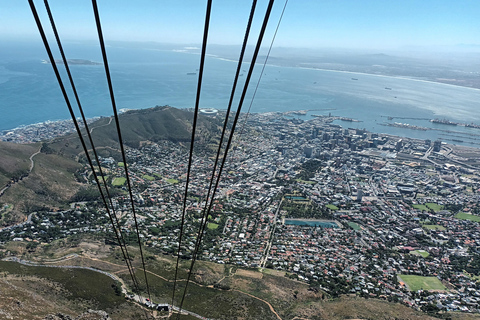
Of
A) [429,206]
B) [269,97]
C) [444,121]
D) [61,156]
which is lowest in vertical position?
[429,206]

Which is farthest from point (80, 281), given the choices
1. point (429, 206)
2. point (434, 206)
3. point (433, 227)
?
point (434, 206)

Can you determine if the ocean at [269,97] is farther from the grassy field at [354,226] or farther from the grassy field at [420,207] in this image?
the grassy field at [354,226]

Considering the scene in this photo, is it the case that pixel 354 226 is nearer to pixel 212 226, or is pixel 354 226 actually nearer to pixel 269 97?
pixel 212 226

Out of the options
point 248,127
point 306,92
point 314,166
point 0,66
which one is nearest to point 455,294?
point 314,166

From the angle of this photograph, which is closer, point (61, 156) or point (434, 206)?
point (434, 206)

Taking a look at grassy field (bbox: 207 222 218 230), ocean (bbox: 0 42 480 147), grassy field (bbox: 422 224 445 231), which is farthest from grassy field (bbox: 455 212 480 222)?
ocean (bbox: 0 42 480 147)

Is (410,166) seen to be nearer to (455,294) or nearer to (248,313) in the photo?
(455,294)

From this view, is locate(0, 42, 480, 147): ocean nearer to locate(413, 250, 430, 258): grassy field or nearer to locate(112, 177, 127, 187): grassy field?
locate(112, 177, 127, 187): grassy field
